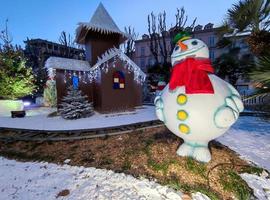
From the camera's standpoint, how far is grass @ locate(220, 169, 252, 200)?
3.60 m

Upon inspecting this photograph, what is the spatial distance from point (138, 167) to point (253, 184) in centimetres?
204

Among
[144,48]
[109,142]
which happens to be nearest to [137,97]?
[109,142]

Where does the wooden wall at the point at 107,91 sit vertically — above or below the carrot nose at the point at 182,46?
below

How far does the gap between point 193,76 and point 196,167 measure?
165 cm

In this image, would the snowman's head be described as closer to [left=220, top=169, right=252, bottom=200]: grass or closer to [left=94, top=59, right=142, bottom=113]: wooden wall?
[left=220, top=169, right=252, bottom=200]: grass

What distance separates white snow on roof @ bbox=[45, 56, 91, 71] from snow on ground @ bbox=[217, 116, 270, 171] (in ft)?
26.1

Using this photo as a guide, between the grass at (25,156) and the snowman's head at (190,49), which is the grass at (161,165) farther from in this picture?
the grass at (25,156)

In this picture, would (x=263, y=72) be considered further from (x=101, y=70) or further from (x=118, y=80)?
(x=118, y=80)

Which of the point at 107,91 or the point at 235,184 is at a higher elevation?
the point at 107,91

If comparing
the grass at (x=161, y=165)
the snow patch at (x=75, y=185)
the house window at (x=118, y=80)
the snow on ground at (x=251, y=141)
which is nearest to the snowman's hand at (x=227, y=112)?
the grass at (x=161, y=165)

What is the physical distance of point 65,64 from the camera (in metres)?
11.5

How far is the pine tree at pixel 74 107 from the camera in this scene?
1037 cm

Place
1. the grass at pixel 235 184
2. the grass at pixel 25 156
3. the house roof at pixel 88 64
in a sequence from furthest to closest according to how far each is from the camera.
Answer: the house roof at pixel 88 64 → the grass at pixel 25 156 → the grass at pixel 235 184

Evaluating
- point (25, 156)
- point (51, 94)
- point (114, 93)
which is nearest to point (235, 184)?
point (25, 156)
